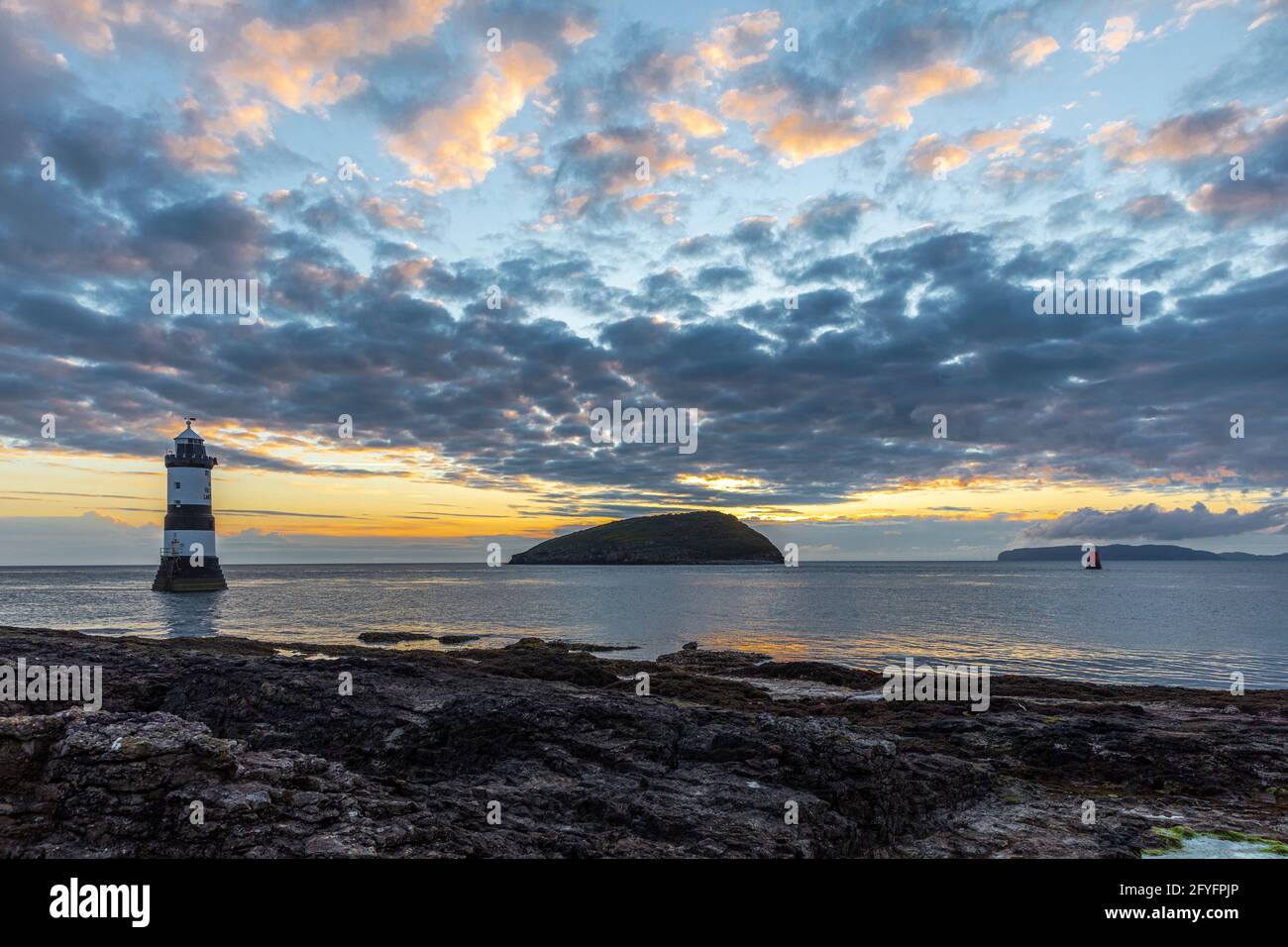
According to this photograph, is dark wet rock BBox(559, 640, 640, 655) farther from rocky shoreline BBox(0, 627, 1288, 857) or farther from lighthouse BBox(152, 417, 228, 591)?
lighthouse BBox(152, 417, 228, 591)

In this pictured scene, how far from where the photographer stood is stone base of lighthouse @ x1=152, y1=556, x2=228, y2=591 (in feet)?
301

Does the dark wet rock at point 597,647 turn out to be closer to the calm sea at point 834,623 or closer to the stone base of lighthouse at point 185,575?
the calm sea at point 834,623

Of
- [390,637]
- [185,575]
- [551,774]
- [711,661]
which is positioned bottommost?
[390,637]

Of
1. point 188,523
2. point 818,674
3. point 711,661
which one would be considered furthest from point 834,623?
point 188,523

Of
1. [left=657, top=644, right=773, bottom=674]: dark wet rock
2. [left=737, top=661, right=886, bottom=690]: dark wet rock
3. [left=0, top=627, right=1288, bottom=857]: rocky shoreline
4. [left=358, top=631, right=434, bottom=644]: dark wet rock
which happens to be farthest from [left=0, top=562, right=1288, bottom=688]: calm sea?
[left=0, top=627, right=1288, bottom=857]: rocky shoreline

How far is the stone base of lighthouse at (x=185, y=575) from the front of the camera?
9169 cm

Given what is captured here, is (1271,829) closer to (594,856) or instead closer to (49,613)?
(594,856)

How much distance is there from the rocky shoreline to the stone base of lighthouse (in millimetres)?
78515

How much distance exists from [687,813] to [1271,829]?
11219 millimetres

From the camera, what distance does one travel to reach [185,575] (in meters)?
92.4

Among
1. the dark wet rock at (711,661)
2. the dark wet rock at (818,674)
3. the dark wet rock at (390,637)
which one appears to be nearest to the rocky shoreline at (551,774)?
the dark wet rock at (818,674)

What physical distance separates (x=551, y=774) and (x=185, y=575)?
326ft

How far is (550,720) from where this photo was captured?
51.3 feet

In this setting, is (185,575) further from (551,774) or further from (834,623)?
(551,774)
